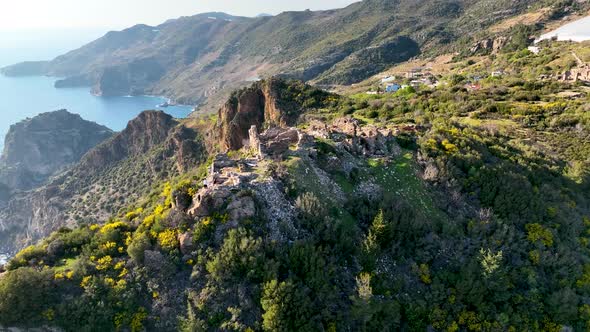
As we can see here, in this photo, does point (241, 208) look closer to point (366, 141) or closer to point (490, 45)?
point (366, 141)

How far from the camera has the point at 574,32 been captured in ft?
261

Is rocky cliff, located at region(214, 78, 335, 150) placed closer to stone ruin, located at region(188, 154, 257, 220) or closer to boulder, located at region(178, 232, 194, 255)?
stone ruin, located at region(188, 154, 257, 220)

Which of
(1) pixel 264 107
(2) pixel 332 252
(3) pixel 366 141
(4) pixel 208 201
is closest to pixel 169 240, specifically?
(4) pixel 208 201

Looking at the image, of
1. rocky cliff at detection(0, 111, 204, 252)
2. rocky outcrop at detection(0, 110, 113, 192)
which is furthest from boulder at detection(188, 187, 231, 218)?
rocky outcrop at detection(0, 110, 113, 192)

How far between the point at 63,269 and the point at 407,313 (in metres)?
15.2

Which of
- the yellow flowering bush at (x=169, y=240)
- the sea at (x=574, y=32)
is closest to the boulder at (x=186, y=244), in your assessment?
the yellow flowering bush at (x=169, y=240)

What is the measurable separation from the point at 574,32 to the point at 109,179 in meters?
110

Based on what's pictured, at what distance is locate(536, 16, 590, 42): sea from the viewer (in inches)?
2931

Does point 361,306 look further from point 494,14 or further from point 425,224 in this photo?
point 494,14

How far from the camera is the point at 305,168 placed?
17.9 m

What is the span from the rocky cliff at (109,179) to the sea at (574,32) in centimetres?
8379

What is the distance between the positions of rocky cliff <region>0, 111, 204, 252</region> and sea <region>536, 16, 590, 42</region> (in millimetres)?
83791

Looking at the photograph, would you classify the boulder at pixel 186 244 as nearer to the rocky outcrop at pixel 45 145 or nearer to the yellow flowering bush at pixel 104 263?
the yellow flowering bush at pixel 104 263

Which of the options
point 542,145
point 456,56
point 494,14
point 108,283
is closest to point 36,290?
point 108,283
